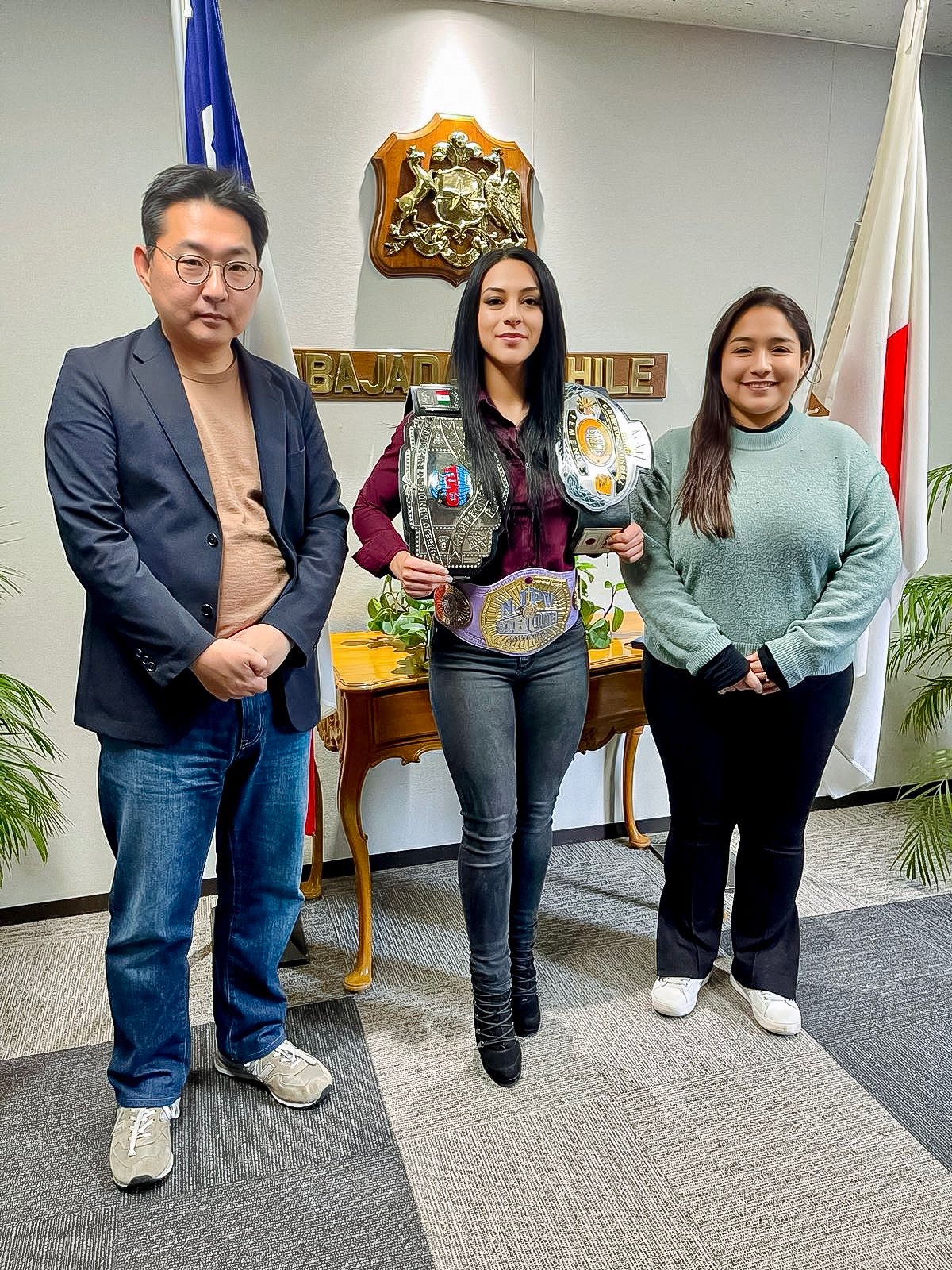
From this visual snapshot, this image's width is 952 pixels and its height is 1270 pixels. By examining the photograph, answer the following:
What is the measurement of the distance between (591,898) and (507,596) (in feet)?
4.42

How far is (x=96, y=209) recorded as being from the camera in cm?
253

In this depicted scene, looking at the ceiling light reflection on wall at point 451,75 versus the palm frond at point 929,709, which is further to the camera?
the palm frond at point 929,709

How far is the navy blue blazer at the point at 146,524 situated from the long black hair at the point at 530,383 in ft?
1.18

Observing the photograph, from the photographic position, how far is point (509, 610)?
1922 mm

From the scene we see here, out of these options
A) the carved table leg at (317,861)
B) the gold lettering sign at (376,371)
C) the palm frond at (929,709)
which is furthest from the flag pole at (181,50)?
the palm frond at (929,709)

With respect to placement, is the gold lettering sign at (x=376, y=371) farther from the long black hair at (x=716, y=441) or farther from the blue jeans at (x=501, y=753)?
the blue jeans at (x=501, y=753)

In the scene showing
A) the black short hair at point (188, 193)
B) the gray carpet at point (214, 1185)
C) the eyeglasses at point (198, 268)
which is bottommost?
the gray carpet at point (214, 1185)

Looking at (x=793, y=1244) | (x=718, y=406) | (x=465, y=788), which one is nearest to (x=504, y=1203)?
(x=793, y=1244)

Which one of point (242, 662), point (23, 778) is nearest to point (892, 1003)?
point (242, 662)

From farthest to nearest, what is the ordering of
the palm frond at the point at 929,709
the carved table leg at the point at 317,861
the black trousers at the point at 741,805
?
the palm frond at the point at 929,709, the carved table leg at the point at 317,861, the black trousers at the point at 741,805

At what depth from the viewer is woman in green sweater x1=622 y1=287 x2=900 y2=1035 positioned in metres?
2.02

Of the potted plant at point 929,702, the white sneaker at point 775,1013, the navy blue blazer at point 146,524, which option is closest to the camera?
the navy blue blazer at point 146,524

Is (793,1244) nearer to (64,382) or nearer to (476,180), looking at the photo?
(64,382)

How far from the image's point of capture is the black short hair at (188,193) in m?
1.62
